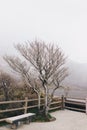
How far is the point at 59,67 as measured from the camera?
42.9 feet

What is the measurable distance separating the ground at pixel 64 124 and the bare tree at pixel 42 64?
1.06 meters

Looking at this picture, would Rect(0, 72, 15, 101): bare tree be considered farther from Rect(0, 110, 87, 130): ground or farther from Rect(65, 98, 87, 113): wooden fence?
Rect(65, 98, 87, 113): wooden fence

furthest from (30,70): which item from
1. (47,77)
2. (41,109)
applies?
(41,109)

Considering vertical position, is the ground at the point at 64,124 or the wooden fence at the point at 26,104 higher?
the wooden fence at the point at 26,104

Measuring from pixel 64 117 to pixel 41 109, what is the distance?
1.45 meters

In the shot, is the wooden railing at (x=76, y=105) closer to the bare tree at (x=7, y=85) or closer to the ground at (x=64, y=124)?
the ground at (x=64, y=124)

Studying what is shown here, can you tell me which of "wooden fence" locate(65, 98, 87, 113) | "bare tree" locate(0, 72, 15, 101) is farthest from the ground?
"bare tree" locate(0, 72, 15, 101)

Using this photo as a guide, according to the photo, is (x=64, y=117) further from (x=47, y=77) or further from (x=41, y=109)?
(x=47, y=77)

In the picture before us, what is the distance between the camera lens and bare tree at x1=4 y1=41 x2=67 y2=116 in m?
12.1

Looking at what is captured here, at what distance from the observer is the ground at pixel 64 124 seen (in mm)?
9913

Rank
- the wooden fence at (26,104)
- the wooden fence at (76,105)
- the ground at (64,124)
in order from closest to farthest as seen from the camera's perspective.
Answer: the ground at (64,124) → the wooden fence at (26,104) → the wooden fence at (76,105)

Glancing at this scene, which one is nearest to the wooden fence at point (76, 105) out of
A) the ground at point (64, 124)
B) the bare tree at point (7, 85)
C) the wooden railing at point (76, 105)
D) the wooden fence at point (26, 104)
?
the wooden railing at point (76, 105)

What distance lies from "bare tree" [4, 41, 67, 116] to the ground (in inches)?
41.7

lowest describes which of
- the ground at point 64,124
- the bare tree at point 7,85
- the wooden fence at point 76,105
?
the ground at point 64,124
